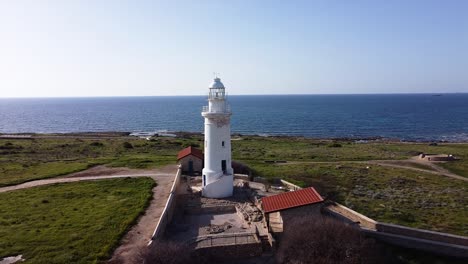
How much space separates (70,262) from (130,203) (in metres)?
7.74

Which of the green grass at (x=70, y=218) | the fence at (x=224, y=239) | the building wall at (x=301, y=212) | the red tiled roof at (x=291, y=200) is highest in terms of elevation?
the red tiled roof at (x=291, y=200)

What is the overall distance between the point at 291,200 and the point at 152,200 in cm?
887

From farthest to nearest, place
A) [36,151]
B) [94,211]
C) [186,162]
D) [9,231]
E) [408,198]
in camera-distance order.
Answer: [36,151]
[186,162]
[408,198]
[94,211]
[9,231]

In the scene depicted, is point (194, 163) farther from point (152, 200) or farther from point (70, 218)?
point (70, 218)

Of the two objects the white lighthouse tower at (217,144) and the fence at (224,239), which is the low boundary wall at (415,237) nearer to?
the fence at (224,239)

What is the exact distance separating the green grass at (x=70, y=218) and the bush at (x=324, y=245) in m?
7.75

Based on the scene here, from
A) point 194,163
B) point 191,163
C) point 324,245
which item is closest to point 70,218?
point 324,245

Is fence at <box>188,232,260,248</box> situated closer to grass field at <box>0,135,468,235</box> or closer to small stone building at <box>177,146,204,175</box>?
grass field at <box>0,135,468,235</box>

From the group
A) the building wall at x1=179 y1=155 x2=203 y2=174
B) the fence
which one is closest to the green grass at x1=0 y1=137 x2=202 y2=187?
the building wall at x1=179 y1=155 x2=203 y2=174

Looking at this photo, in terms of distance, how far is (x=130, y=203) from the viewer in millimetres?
22609

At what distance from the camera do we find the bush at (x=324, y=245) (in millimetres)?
15844

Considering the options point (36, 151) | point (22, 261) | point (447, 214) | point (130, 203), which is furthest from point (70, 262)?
point (36, 151)

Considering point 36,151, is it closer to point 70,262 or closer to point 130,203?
point 130,203

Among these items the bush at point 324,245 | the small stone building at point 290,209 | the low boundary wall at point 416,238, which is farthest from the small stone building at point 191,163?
the bush at point 324,245
